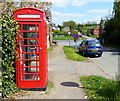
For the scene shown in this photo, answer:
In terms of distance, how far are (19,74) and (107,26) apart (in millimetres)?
41968

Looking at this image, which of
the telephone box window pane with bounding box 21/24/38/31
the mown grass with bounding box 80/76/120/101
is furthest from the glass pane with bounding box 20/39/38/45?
the mown grass with bounding box 80/76/120/101

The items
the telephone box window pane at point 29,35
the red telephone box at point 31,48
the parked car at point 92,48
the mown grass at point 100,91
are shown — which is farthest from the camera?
the parked car at point 92,48

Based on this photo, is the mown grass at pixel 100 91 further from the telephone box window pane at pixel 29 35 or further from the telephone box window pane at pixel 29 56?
the telephone box window pane at pixel 29 35

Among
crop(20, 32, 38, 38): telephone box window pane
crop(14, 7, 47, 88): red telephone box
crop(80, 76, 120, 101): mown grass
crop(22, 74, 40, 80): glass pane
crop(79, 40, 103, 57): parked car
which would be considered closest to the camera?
crop(80, 76, 120, 101): mown grass

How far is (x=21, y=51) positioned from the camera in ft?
Answer: 19.1

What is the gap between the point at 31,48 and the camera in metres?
5.91

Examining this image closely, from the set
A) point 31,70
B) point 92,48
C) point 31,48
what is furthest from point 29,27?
point 92,48

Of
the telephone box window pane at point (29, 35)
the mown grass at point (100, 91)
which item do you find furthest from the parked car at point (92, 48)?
the telephone box window pane at point (29, 35)

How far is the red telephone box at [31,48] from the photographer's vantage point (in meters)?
5.72

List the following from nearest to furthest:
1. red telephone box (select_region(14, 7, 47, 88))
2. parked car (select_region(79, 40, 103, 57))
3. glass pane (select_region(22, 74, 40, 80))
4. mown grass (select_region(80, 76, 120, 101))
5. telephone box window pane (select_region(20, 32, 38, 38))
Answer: mown grass (select_region(80, 76, 120, 101)) → red telephone box (select_region(14, 7, 47, 88)) → telephone box window pane (select_region(20, 32, 38, 38)) → glass pane (select_region(22, 74, 40, 80)) → parked car (select_region(79, 40, 103, 57))

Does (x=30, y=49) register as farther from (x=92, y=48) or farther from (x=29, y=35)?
(x=92, y=48)

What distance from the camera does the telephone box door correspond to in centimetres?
577

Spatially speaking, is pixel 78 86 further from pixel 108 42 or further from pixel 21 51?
pixel 108 42

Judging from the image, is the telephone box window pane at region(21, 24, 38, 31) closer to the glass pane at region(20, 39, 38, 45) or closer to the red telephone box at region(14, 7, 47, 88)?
the red telephone box at region(14, 7, 47, 88)
